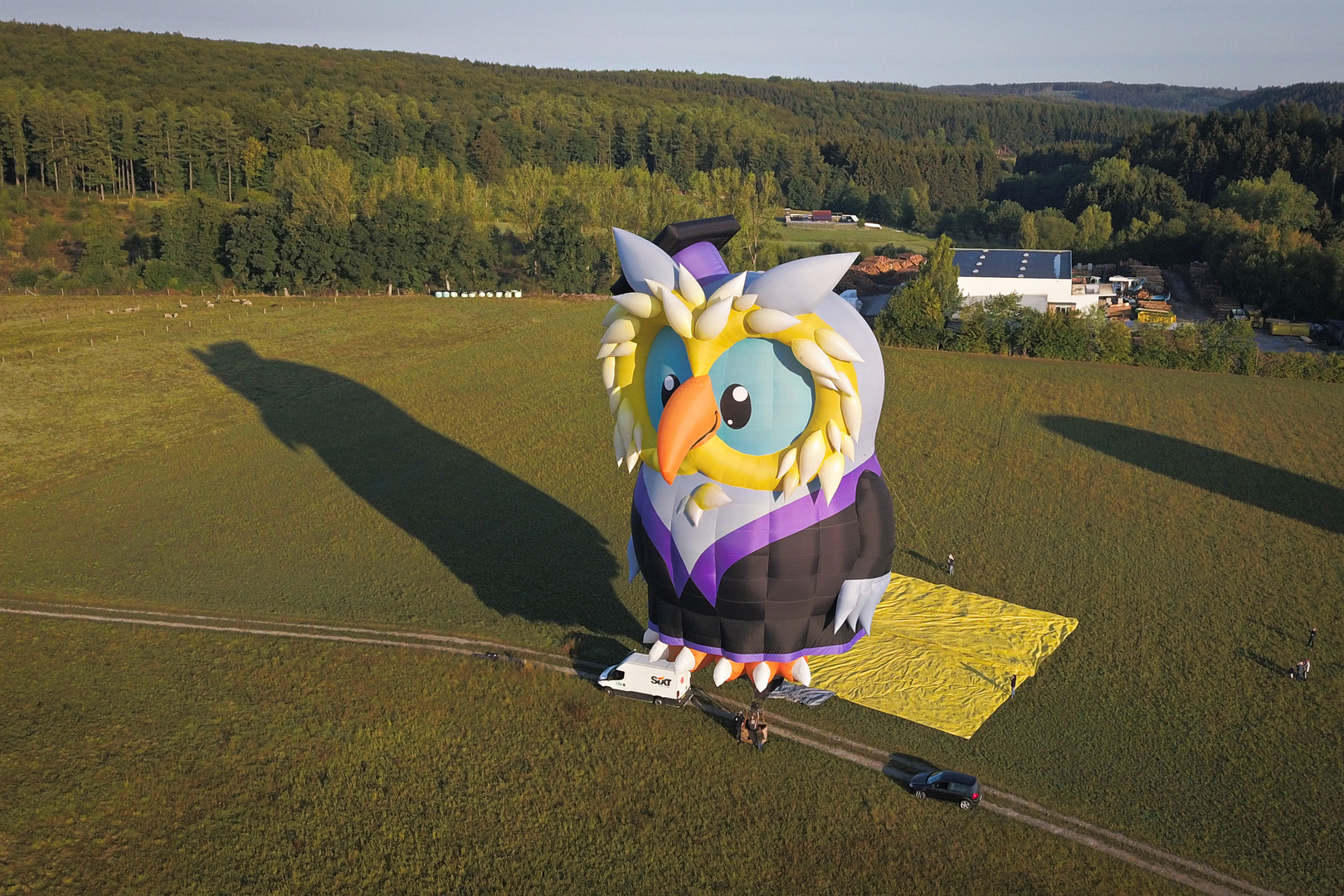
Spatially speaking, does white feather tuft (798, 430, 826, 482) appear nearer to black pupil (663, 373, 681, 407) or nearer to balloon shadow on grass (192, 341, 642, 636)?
black pupil (663, 373, 681, 407)

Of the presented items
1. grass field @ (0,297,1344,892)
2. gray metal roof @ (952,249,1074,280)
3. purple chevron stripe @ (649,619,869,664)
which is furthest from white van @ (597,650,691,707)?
gray metal roof @ (952,249,1074,280)

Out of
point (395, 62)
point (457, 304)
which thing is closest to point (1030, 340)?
point (457, 304)

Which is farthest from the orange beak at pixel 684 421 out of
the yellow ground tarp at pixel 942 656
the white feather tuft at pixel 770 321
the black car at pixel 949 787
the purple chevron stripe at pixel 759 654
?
the yellow ground tarp at pixel 942 656

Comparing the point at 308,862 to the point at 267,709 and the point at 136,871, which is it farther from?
the point at 267,709

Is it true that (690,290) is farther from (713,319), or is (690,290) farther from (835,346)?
(835,346)

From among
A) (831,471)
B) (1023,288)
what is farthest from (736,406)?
(1023,288)

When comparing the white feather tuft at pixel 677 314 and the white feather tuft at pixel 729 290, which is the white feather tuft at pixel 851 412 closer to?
the white feather tuft at pixel 729 290
